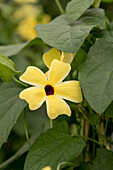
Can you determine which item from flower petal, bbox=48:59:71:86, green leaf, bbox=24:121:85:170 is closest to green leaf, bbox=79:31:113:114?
flower petal, bbox=48:59:71:86

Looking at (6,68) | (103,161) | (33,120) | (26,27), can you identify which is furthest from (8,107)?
(26,27)

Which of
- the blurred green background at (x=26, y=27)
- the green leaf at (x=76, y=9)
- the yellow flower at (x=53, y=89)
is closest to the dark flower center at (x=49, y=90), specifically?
the yellow flower at (x=53, y=89)

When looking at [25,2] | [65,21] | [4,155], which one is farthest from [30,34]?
[65,21]

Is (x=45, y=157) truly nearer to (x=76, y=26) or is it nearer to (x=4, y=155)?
(x=76, y=26)

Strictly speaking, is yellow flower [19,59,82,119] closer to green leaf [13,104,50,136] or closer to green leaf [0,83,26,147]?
green leaf [0,83,26,147]

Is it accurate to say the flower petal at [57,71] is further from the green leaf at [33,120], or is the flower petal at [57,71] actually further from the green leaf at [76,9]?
the green leaf at [33,120]

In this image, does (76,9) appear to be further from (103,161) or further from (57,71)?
(103,161)
